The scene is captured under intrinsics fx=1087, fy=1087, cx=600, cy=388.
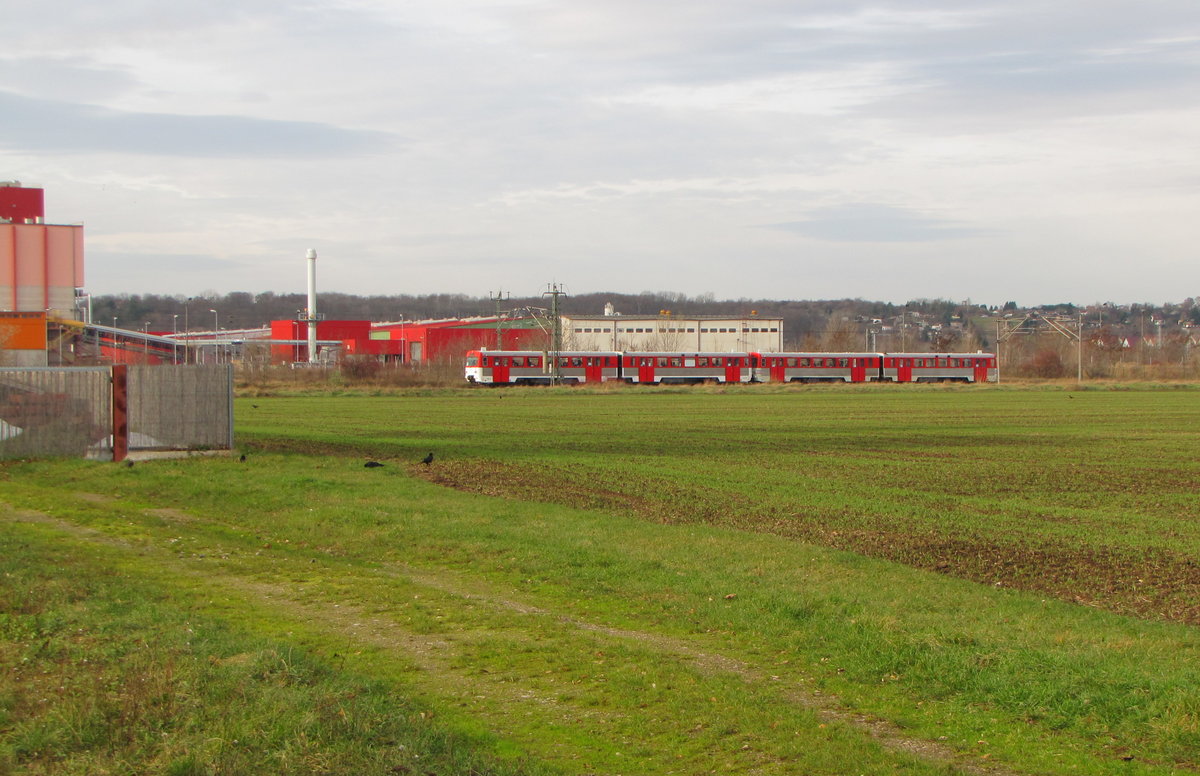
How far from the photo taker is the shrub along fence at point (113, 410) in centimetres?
2595

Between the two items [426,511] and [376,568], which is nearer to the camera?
[376,568]

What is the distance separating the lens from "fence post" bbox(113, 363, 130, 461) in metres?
26.4

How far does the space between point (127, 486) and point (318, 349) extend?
11986cm

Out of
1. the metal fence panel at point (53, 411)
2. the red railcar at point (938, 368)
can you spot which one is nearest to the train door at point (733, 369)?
the red railcar at point (938, 368)

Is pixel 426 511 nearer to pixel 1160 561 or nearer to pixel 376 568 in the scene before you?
pixel 376 568

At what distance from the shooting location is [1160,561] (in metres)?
14.1

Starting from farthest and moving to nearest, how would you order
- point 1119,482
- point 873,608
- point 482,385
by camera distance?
1. point 482,385
2. point 1119,482
3. point 873,608

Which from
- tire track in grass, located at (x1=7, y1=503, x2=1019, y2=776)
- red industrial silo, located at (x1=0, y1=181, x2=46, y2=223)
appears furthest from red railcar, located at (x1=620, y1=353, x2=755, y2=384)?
tire track in grass, located at (x1=7, y1=503, x2=1019, y2=776)

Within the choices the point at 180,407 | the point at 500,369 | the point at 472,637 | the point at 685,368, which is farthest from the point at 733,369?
the point at 472,637

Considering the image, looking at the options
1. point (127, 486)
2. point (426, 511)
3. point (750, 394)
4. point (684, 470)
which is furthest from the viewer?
point (750, 394)

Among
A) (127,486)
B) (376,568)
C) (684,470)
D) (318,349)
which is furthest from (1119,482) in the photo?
(318,349)

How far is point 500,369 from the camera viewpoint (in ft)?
292

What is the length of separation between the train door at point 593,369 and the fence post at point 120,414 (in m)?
66.3

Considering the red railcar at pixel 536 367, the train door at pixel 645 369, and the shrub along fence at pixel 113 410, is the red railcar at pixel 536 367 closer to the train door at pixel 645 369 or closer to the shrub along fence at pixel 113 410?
the train door at pixel 645 369
